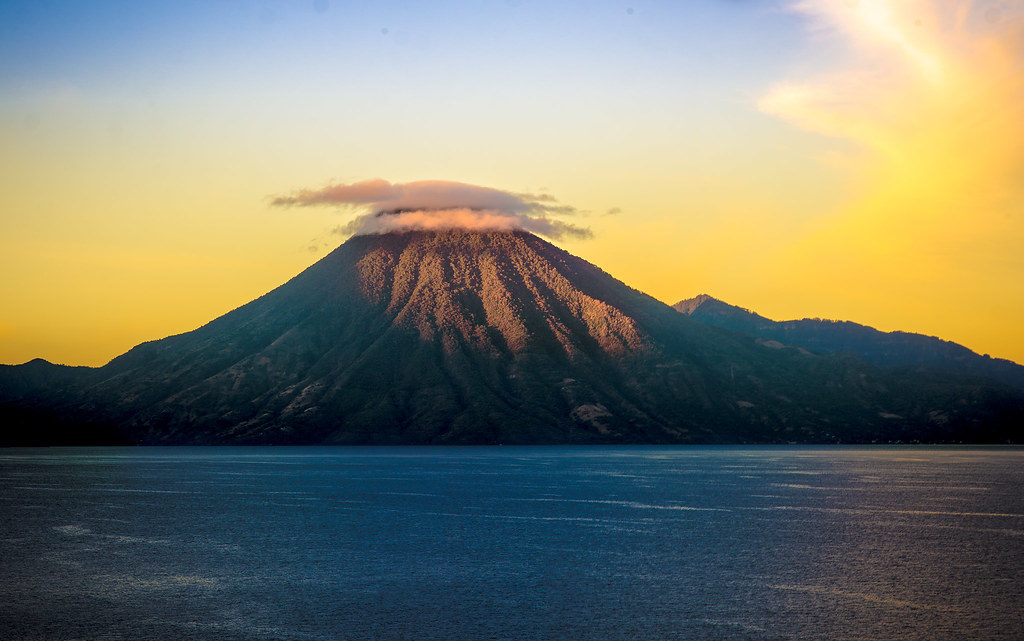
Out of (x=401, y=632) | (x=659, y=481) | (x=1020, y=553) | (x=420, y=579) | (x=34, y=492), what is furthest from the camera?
(x=659, y=481)

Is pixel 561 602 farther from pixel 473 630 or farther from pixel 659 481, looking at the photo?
pixel 659 481

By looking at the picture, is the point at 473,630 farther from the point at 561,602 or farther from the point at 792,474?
the point at 792,474

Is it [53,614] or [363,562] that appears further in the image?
[363,562]

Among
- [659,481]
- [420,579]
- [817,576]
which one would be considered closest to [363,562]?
[420,579]

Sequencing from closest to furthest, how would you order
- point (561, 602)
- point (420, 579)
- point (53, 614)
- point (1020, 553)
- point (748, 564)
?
1. point (53, 614)
2. point (561, 602)
3. point (420, 579)
4. point (748, 564)
5. point (1020, 553)

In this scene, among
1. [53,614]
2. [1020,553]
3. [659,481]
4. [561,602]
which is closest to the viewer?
[53,614]

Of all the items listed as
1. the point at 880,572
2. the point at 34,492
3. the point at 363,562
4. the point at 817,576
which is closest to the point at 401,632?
the point at 363,562
